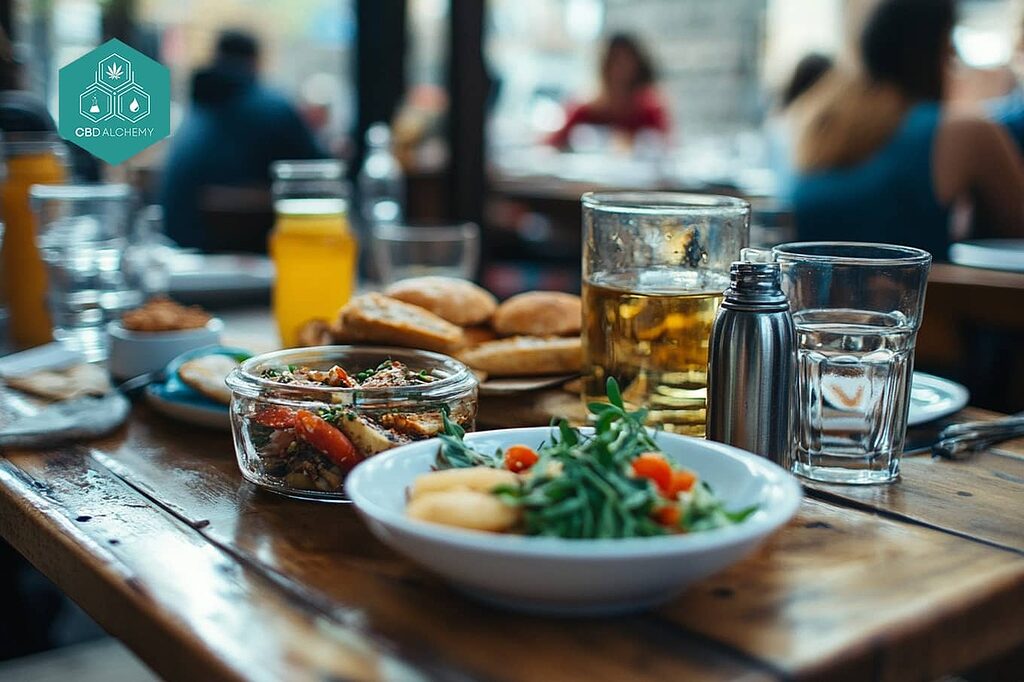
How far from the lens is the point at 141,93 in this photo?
112cm

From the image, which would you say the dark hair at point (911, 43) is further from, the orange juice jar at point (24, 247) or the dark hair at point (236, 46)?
the dark hair at point (236, 46)

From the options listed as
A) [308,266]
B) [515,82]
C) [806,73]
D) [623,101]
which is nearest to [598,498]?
[308,266]

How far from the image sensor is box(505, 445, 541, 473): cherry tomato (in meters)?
0.82

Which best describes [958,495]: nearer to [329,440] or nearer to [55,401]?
[329,440]

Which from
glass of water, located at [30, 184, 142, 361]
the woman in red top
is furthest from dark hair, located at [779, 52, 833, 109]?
glass of water, located at [30, 184, 142, 361]

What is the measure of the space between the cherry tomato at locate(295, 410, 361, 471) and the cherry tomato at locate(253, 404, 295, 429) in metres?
0.02

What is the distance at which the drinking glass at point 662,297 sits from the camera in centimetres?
114

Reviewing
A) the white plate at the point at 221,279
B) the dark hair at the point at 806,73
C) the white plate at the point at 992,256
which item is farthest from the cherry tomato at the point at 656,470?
the dark hair at the point at 806,73

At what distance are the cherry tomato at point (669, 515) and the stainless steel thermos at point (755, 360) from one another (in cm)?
28

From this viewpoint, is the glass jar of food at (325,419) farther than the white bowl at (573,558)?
Yes

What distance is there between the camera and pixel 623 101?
21.6 ft

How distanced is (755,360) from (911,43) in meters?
2.20

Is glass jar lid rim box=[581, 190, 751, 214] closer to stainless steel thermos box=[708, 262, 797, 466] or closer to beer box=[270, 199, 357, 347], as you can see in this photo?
stainless steel thermos box=[708, 262, 797, 466]

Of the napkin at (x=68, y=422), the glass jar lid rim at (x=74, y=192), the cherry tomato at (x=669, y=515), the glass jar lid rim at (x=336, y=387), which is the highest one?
the glass jar lid rim at (x=74, y=192)
